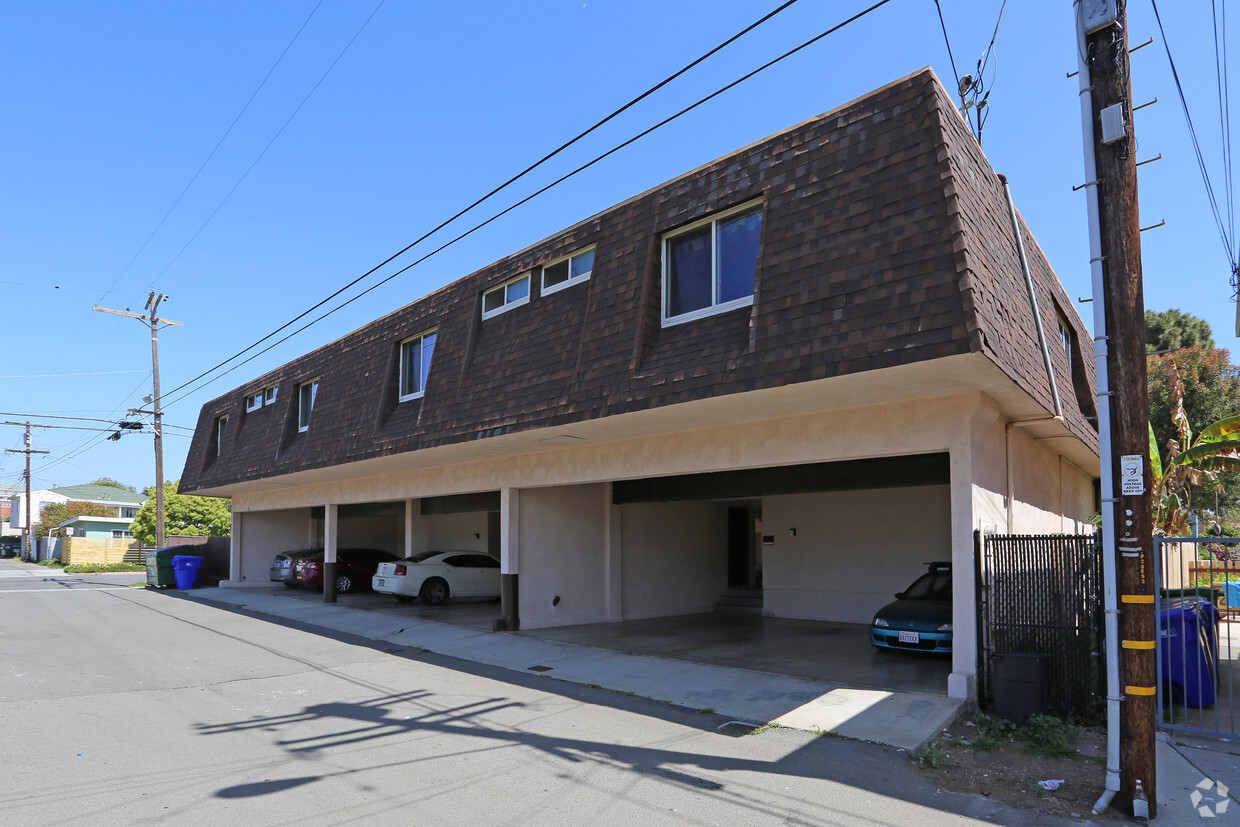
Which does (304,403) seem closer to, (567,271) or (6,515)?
(567,271)

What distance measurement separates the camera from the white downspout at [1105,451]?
569cm

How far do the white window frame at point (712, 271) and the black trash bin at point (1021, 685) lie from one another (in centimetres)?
460

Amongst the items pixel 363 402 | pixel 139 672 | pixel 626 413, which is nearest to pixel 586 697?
pixel 626 413

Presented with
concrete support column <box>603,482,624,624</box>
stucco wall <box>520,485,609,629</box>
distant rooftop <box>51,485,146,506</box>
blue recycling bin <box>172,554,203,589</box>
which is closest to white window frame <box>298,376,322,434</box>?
stucco wall <box>520,485,609,629</box>

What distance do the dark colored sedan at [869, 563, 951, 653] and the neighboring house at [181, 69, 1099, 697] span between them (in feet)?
4.27

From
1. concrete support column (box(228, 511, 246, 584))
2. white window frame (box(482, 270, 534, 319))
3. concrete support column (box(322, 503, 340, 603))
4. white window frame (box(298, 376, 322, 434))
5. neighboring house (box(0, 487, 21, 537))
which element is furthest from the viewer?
neighboring house (box(0, 487, 21, 537))

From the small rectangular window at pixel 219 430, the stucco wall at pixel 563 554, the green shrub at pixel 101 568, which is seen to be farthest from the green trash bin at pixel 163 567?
the stucco wall at pixel 563 554

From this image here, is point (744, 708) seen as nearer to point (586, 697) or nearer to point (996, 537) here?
point (586, 697)

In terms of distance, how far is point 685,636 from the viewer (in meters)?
13.5

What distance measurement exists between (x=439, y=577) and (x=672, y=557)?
6.32 m

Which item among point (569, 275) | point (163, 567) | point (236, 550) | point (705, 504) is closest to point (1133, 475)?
point (569, 275)

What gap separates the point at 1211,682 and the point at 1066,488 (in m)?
7.29

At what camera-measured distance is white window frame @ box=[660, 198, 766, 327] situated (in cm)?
931

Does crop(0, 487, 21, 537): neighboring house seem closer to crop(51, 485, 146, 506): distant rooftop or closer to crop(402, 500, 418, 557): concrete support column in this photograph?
crop(51, 485, 146, 506): distant rooftop
